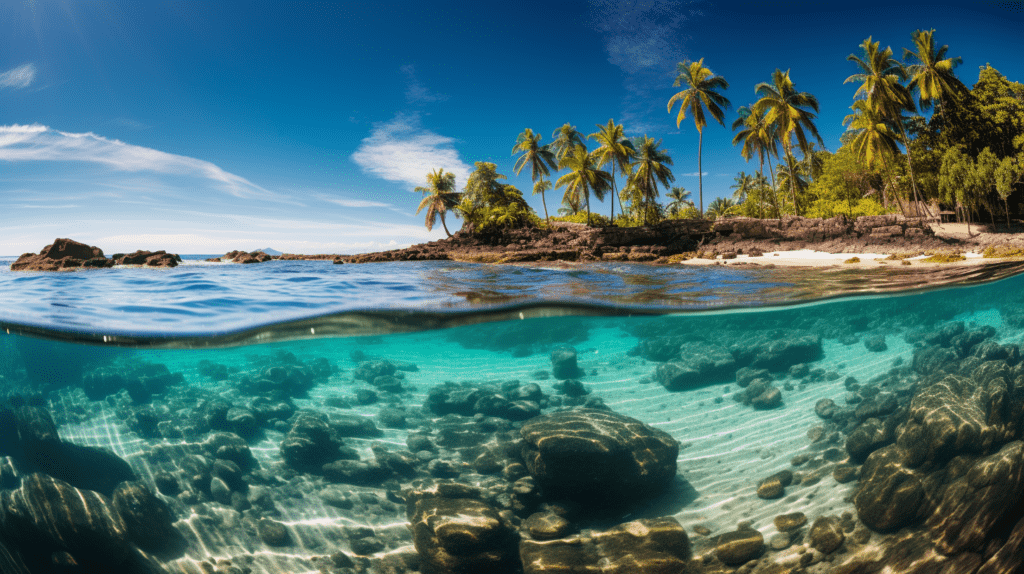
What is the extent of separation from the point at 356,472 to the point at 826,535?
491 cm

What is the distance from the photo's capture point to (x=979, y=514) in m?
3.88

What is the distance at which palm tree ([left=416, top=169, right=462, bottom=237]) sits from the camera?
148 feet

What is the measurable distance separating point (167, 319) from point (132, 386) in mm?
2260

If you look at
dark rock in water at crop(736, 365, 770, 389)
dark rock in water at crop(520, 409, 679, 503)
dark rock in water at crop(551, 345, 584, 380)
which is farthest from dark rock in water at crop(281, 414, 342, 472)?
dark rock in water at crop(736, 365, 770, 389)

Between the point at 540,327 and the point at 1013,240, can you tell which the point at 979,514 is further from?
the point at 1013,240

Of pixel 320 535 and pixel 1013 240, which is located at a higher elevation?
pixel 1013 240

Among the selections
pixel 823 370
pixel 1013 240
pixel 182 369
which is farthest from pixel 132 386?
pixel 1013 240

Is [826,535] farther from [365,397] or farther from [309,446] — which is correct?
[365,397]

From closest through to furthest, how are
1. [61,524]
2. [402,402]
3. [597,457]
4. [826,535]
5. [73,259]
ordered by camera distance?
[61,524] → [826,535] → [597,457] → [402,402] → [73,259]

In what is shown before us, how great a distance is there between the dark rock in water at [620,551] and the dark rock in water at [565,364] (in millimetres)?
A: 3094

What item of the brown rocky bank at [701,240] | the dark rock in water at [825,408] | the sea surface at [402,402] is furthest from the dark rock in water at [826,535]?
the brown rocky bank at [701,240]

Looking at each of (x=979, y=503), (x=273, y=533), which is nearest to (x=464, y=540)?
(x=273, y=533)

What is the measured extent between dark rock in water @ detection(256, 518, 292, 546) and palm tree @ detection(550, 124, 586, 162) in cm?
4065

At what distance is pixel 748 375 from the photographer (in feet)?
24.3
